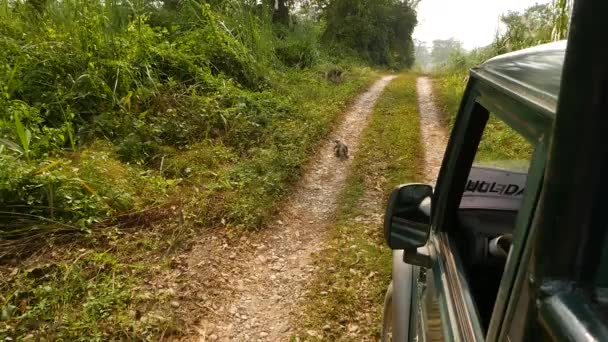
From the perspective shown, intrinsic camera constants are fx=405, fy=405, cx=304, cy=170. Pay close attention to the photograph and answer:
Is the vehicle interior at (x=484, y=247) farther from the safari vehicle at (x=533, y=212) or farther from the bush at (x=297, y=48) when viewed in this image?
the bush at (x=297, y=48)

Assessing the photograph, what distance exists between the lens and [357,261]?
3.92 metres

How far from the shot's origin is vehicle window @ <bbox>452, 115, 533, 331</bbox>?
1385 mm

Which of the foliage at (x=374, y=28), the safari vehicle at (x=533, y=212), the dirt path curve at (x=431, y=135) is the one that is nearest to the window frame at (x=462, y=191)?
the safari vehicle at (x=533, y=212)

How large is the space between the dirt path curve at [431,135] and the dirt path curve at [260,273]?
156cm

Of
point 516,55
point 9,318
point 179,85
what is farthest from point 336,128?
point 516,55

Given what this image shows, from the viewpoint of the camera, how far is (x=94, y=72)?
5.66m

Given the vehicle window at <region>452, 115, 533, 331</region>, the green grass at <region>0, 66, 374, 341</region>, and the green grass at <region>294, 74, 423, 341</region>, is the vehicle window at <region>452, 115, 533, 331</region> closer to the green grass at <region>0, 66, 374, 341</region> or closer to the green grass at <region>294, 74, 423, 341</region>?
the green grass at <region>294, 74, 423, 341</region>

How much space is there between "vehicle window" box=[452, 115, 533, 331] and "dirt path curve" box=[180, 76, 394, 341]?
2.09m

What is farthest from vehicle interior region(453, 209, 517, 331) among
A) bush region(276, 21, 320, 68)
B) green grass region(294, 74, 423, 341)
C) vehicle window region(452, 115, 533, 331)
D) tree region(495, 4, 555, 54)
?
bush region(276, 21, 320, 68)

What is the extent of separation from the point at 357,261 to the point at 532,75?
325 cm

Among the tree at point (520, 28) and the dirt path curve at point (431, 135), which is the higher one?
the tree at point (520, 28)

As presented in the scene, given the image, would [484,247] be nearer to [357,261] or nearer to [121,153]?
[357,261]

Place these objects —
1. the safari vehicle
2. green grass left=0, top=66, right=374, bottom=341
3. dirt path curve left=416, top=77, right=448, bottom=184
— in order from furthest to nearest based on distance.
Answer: dirt path curve left=416, top=77, right=448, bottom=184 → green grass left=0, top=66, right=374, bottom=341 → the safari vehicle

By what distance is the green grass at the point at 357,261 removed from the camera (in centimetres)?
324
